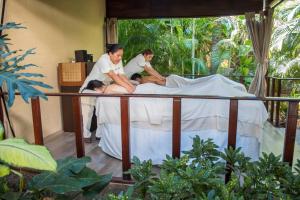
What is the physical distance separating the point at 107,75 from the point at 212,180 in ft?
6.57

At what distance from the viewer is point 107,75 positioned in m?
3.13

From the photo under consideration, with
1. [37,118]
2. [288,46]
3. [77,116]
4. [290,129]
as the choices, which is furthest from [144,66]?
[288,46]

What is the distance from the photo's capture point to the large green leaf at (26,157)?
3.30ft

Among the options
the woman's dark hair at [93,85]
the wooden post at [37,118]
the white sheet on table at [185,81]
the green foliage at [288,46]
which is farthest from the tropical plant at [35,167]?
the green foliage at [288,46]

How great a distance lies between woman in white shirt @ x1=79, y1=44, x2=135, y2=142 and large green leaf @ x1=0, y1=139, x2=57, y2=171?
1.92 metres

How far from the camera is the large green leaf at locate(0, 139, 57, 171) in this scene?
101cm

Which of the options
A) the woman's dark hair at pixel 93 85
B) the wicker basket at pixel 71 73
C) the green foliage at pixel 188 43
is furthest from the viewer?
the green foliage at pixel 188 43

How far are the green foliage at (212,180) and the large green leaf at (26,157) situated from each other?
460mm

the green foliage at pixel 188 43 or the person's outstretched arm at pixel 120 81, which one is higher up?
the green foliage at pixel 188 43

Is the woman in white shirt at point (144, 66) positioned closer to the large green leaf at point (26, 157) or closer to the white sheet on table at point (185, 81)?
the white sheet on table at point (185, 81)

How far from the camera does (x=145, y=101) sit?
2.75m

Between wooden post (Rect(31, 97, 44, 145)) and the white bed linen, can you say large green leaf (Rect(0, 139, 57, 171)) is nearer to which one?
wooden post (Rect(31, 97, 44, 145))

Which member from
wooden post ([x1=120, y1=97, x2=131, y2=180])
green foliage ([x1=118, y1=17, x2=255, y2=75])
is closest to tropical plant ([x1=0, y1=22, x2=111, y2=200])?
wooden post ([x1=120, y1=97, x2=131, y2=180])

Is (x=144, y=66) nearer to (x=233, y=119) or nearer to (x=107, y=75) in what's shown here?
(x=107, y=75)
